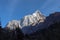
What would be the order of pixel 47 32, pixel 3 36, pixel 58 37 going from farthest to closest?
pixel 47 32 < pixel 58 37 < pixel 3 36

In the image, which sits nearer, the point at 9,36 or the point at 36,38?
the point at 9,36

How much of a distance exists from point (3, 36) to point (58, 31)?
46580 mm

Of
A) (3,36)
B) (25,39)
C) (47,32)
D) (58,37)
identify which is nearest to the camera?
(3,36)

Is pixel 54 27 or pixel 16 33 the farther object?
pixel 54 27

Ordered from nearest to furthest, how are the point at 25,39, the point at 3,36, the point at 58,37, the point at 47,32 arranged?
the point at 3,36 → the point at 25,39 → the point at 58,37 → the point at 47,32

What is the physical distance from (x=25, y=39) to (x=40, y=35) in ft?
72.9

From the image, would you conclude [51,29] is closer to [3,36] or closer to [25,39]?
[25,39]

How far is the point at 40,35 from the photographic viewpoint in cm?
13312

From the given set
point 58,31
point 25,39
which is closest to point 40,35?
point 58,31

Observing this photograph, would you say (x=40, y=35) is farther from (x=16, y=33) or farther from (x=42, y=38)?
(x=16, y=33)

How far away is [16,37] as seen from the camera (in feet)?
324

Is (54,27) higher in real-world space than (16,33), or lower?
higher

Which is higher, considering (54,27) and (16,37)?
(54,27)

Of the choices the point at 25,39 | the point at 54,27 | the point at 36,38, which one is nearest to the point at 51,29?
the point at 54,27
